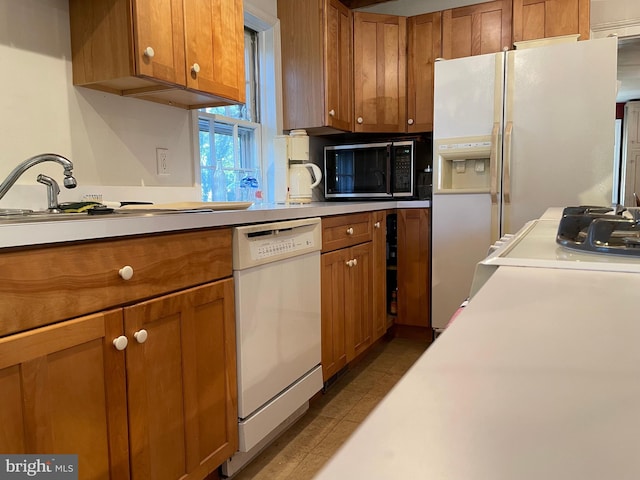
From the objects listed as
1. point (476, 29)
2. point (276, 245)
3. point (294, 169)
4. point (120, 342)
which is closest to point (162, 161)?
point (276, 245)

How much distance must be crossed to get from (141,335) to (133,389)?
0.13 metres

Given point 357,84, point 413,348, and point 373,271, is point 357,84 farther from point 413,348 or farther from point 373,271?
point 413,348

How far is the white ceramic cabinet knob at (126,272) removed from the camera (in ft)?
3.64

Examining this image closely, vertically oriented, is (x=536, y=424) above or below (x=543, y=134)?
below

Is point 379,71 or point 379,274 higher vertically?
point 379,71

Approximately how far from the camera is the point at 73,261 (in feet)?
3.29

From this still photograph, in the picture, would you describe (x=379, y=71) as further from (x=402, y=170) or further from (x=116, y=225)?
(x=116, y=225)

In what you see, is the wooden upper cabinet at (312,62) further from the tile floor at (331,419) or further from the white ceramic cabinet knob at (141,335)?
the white ceramic cabinet knob at (141,335)

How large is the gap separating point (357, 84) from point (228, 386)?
2.36 meters

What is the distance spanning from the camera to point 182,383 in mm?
1308

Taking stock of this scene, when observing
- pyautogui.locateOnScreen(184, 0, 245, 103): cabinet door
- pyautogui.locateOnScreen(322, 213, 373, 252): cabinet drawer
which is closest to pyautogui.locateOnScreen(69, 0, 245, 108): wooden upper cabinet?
pyautogui.locateOnScreen(184, 0, 245, 103): cabinet door

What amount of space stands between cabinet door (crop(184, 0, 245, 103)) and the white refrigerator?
132 centimetres

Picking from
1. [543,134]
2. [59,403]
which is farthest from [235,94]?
[543,134]

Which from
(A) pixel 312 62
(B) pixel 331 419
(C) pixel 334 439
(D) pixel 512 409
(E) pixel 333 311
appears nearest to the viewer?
(D) pixel 512 409
